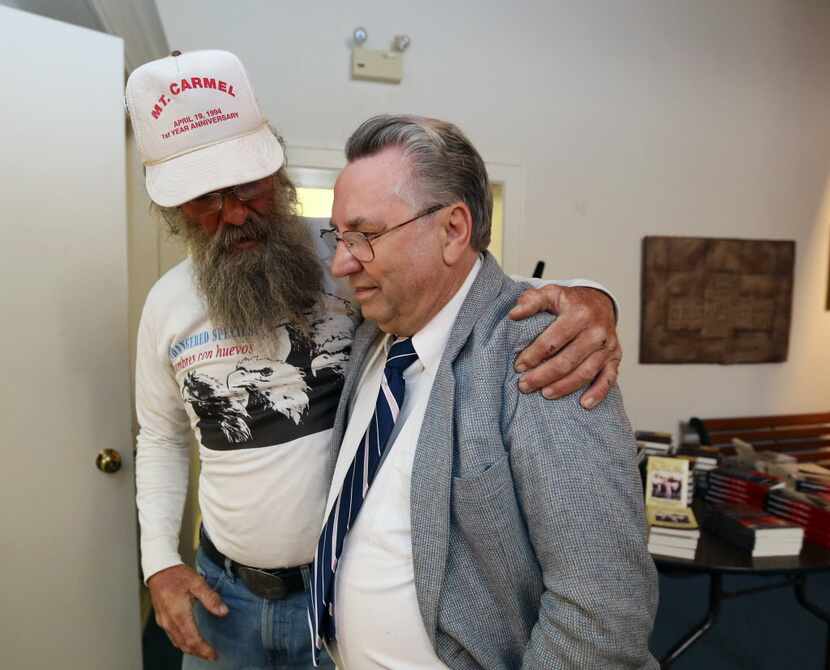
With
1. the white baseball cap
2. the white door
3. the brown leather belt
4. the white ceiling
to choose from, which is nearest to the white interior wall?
the white ceiling

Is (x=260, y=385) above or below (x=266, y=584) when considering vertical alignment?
above

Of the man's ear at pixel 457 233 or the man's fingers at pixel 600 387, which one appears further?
the man's ear at pixel 457 233

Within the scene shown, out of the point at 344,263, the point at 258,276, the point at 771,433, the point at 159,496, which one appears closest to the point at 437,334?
the point at 344,263

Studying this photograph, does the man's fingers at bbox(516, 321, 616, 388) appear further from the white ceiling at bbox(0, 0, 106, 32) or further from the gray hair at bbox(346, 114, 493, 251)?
the white ceiling at bbox(0, 0, 106, 32)

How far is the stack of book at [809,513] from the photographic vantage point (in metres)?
1.80

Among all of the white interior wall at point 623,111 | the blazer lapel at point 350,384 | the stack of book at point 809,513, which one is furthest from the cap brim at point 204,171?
the stack of book at point 809,513

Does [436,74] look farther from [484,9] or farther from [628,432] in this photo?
[628,432]

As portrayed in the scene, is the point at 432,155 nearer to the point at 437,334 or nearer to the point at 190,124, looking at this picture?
the point at 437,334

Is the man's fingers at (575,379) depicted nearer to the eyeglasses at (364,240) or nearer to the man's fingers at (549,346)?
the man's fingers at (549,346)

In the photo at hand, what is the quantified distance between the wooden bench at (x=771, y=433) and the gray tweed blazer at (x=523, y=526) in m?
2.84

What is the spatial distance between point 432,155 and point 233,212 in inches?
19.8

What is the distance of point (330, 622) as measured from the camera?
93cm

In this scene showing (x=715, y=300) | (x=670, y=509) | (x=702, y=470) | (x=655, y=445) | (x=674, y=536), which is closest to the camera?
(x=674, y=536)

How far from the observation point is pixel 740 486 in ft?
6.87
